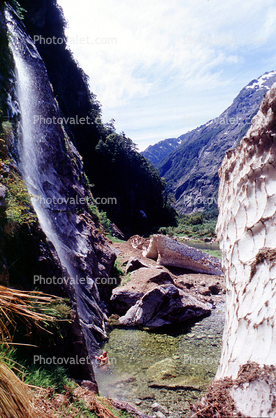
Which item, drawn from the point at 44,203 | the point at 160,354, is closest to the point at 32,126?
the point at 44,203

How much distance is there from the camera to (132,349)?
576 centimetres

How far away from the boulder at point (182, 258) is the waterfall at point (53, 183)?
3462 mm

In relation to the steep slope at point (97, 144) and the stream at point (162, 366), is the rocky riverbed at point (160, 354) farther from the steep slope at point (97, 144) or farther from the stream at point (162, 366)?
the steep slope at point (97, 144)

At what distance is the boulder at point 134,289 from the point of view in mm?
7727

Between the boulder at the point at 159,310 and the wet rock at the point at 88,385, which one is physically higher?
the wet rock at the point at 88,385

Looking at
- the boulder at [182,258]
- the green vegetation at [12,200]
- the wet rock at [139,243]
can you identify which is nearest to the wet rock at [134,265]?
the boulder at [182,258]

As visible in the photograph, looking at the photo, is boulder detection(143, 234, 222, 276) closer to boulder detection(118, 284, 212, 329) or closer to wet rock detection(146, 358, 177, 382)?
boulder detection(118, 284, 212, 329)

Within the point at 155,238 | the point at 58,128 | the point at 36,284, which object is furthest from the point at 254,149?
the point at 155,238

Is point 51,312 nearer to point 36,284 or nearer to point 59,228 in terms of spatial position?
point 36,284

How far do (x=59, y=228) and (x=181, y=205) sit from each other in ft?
427

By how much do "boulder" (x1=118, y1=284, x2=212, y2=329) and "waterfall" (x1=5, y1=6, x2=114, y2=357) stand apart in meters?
0.94

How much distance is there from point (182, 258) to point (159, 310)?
516 cm

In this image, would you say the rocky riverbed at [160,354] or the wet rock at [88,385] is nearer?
the wet rock at [88,385]

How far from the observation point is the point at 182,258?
12.0 metres
